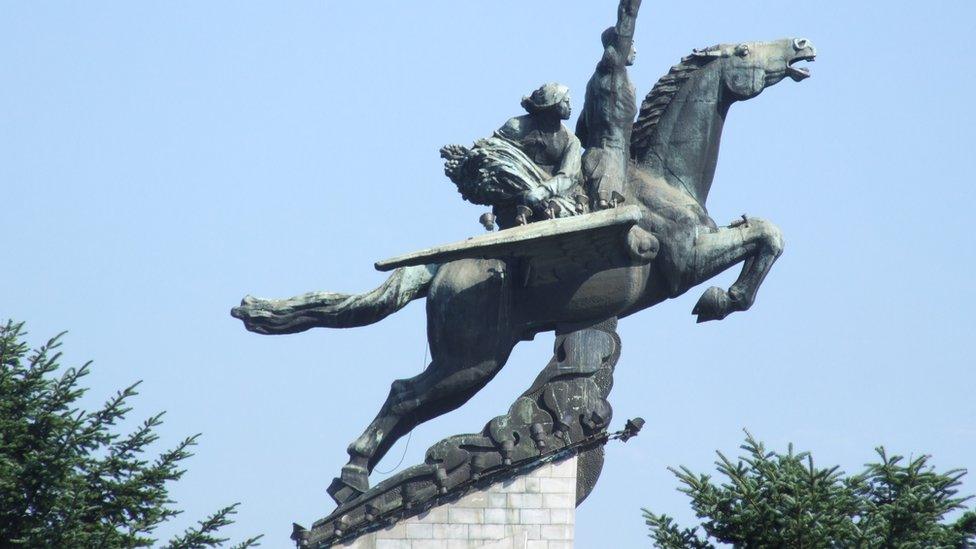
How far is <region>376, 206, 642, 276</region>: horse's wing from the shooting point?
22938 millimetres

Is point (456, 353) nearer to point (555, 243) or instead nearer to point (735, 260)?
point (555, 243)

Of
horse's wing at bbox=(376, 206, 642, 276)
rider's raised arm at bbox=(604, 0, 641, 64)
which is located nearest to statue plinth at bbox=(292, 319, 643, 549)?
horse's wing at bbox=(376, 206, 642, 276)

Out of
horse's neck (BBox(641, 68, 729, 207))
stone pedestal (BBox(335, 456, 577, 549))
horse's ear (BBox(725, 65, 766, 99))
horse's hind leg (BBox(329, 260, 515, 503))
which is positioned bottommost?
stone pedestal (BBox(335, 456, 577, 549))

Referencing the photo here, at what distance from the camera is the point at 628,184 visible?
948 inches

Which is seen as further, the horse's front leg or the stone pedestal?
the horse's front leg

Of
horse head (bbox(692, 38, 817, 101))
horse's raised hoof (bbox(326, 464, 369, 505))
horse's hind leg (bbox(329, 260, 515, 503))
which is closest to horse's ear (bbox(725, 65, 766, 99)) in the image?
horse head (bbox(692, 38, 817, 101))

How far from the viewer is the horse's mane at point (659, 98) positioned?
24344 mm

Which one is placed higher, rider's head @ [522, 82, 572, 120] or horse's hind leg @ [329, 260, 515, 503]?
rider's head @ [522, 82, 572, 120]

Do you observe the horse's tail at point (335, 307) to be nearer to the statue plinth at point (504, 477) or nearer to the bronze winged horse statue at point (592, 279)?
the bronze winged horse statue at point (592, 279)

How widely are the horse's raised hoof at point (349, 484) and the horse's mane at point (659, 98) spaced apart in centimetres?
387

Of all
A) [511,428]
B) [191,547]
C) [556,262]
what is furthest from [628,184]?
[191,547]

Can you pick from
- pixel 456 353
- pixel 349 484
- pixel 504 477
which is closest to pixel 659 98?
pixel 456 353

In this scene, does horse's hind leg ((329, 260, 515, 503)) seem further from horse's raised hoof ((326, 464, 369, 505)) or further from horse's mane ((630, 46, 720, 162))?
horse's mane ((630, 46, 720, 162))

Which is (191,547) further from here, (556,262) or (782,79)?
(782,79)
